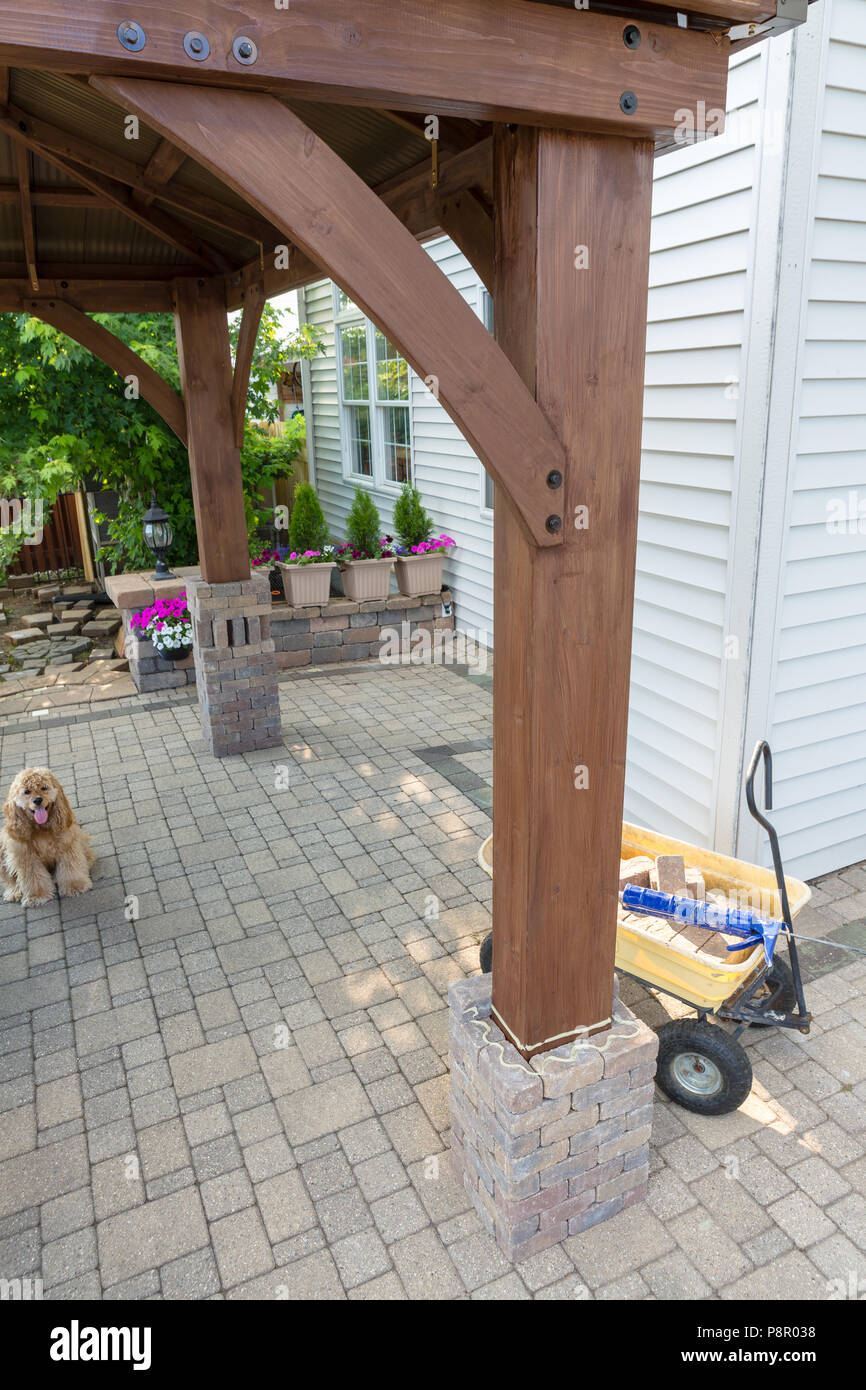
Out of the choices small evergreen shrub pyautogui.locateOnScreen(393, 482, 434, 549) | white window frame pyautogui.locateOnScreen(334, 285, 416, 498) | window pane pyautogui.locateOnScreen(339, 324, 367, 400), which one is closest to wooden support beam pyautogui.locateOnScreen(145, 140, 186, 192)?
small evergreen shrub pyautogui.locateOnScreen(393, 482, 434, 549)

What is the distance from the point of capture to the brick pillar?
614 cm

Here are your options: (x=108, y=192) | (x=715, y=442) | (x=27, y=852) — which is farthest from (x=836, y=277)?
(x=27, y=852)

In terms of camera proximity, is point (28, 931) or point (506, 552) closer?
point (506, 552)

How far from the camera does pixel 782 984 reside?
10.9 feet

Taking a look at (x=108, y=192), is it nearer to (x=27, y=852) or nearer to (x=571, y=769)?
(x=27, y=852)

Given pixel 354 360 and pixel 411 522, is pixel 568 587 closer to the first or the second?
pixel 411 522

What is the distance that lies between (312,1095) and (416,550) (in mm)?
6337

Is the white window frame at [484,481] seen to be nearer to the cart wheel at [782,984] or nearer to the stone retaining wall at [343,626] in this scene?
the stone retaining wall at [343,626]

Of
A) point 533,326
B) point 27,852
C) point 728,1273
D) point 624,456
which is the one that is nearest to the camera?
point 533,326

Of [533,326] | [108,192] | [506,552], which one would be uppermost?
[108,192]

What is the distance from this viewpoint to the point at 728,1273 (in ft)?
8.29

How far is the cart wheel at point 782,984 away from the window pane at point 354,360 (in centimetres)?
914

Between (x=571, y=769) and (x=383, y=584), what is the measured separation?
6538 mm

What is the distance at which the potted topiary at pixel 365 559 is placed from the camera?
27.9 feet
